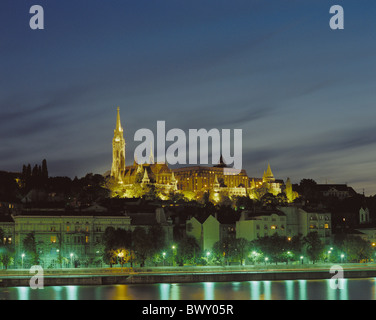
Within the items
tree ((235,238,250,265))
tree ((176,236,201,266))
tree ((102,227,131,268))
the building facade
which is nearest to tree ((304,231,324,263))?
tree ((235,238,250,265))

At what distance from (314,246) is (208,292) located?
29142 millimetres

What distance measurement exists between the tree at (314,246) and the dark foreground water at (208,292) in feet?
57.9

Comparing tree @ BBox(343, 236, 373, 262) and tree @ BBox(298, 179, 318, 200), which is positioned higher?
tree @ BBox(298, 179, 318, 200)

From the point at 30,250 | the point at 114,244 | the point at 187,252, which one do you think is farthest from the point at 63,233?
the point at 187,252

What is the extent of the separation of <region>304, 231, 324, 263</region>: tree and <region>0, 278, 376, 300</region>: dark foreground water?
57.9ft

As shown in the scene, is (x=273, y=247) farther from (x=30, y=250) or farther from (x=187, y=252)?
(x=30, y=250)

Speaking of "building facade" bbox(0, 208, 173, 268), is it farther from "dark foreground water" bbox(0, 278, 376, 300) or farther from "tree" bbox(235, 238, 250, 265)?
"dark foreground water" bbox(0, 278, 376, 300)

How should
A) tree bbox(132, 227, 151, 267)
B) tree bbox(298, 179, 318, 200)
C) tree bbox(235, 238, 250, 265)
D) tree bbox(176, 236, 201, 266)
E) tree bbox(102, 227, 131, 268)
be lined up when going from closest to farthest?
1. tree bbox(102, 227, 131, 268)
2. tree bbox(132, 227, 151, 267)
3. tree bbox(176, 236, 201, 266)
4. tree bbox(235, 238, 250, 265)
5. tree bbox(298, 179, 318, 200)

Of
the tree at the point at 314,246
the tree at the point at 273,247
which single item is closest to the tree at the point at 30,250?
the tree at the point at 273,247

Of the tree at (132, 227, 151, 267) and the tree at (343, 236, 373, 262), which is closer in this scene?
the tree at (132, 227, 151, 267)

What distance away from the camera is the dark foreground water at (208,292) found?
217ft

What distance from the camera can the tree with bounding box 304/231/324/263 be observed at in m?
94.5

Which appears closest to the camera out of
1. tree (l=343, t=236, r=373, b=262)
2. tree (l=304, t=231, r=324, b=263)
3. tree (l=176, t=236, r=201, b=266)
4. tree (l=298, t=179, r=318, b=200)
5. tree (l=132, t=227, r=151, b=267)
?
tree (l=132, t=227, r=151, b=267)
